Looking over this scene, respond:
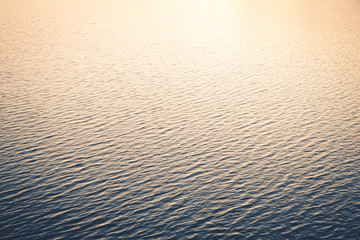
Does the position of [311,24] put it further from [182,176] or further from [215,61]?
[182,176]

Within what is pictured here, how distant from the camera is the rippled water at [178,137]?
65.5ft

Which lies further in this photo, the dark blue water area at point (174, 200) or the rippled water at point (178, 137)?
the rippled water at point (178, 137)

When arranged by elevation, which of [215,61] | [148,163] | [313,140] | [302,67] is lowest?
[313,140]

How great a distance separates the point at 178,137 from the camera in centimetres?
2970

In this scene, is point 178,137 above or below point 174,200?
Result: above

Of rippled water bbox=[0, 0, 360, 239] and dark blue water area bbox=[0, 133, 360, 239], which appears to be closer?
dark blue water area bbox=[0, 133, 360, 239]

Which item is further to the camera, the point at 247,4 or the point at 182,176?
the point at 247,4

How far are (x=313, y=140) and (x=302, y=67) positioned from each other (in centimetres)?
2182

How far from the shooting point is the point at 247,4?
108 meters

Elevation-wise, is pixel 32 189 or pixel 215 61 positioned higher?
pixel 215 61

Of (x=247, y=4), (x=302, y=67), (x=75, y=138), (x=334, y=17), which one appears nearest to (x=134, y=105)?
(x=75, y=138)

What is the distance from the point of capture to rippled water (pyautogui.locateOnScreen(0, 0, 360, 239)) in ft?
65.5

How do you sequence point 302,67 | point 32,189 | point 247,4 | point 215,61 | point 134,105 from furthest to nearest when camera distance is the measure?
point 247,4 → point 215,61 → point 302,67 → point 134,105 → point 32,189

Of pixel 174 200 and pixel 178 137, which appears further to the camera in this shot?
pixel 178 137
